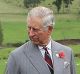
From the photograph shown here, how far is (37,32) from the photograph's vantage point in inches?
207

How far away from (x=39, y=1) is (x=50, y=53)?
9568cm

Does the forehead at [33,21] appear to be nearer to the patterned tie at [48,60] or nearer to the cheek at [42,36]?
the cheek at [42,36]

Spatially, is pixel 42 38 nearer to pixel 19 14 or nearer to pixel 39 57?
pixel 39 57

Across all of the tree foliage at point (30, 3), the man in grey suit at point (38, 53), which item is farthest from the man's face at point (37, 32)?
the tree foliage at point (30, 3)

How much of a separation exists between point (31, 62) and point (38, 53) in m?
0.16

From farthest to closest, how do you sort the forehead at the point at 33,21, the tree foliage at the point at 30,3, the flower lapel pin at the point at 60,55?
the tree foliage at the point at 30,3
the flower lapel pin at the point at 60,55
the forehead at the point at 33,21

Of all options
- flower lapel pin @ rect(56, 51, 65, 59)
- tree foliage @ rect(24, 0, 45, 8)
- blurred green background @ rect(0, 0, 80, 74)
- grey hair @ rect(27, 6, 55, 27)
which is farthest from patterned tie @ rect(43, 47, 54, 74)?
tree foliage @ rect(24, 0, 45, 8)

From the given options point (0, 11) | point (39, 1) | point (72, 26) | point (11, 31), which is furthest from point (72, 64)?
point (39, 1)

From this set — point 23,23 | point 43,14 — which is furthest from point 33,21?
point 23,23

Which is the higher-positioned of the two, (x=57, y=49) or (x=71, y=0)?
(x=57, y=49)

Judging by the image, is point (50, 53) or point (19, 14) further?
point (19, 14)

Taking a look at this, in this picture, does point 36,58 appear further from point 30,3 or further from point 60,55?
point 30,3

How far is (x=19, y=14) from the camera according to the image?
83812mm

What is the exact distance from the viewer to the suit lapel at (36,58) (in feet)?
17.2
